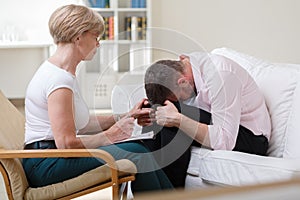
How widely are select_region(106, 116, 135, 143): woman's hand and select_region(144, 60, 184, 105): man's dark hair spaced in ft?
0.41

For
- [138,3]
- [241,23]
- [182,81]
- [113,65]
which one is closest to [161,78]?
[182,81]

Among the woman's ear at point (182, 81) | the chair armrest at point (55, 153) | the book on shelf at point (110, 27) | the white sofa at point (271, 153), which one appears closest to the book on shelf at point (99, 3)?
the book on shelf at point (110, 27)

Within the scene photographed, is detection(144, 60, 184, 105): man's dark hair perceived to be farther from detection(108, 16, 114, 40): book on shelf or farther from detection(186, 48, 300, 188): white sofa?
detection(108, 16, 114, 40): book on shelf

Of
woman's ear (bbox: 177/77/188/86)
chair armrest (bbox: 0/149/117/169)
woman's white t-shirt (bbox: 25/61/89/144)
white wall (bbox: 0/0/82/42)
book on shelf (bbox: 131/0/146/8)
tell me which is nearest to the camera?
chair armrest (bbox: 0/149/117/169)

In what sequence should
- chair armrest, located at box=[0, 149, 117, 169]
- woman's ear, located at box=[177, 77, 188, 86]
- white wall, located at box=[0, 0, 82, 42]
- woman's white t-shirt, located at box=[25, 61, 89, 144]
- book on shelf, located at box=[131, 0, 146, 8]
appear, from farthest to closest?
white wall, located at box=[0, 0, 82, 42] → book on shelf, located at box=[131, 0, 146, 8] → woman's ear, located at box=[177, 77, 188, 86] → woman's white t-shirt, located at box=[25, 61, 89, 144] → chair armrest, located at box=[0, 149, 117, 169]

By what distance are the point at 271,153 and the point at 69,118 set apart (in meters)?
0.88

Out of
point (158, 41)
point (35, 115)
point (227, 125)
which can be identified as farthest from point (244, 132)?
point (35, 115)

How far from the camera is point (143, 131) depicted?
93.0 inches

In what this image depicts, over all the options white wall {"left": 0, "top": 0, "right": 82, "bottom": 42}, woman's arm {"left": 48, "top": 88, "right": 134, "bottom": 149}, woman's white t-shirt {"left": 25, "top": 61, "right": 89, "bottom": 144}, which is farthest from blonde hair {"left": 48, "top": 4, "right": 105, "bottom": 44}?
white wall {"left": 0, "top": 0, "right": 82, "bottom": 42}

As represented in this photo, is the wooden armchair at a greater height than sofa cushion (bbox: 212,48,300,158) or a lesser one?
lesser

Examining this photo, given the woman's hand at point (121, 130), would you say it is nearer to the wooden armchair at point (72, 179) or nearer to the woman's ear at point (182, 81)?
the wooden armchair at point (72, 179)

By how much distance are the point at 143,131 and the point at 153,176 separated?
198 millimetres

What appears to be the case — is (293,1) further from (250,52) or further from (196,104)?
(196,104)

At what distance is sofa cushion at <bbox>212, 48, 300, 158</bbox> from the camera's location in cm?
238
